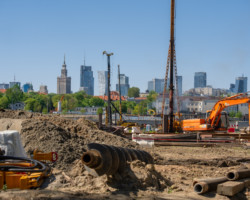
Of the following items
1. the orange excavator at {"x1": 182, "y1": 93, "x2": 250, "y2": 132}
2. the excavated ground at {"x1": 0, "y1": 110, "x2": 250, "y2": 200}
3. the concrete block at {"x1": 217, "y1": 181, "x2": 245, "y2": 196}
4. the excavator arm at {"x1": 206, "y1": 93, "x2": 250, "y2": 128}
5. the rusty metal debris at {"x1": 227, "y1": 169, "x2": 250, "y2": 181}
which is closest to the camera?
the excavated ground at {"x1": 0, "y1": 110, "x2": 250, "y2": 200}

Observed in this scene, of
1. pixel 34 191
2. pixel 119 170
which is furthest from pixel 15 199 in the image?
pixel 119 170

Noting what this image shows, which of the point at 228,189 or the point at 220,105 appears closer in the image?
the point at 228,189

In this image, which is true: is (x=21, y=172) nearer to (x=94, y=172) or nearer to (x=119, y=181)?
(x=94, y=172)

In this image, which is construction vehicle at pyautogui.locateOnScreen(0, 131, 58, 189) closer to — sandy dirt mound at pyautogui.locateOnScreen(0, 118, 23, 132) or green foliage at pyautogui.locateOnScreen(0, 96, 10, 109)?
sandy dirt mound at pyautogui.locateOnScreen(0, 118, 23, 132)

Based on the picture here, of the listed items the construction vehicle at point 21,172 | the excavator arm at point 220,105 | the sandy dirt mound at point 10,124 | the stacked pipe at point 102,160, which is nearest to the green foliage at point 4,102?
the excavator arm at point 220,105

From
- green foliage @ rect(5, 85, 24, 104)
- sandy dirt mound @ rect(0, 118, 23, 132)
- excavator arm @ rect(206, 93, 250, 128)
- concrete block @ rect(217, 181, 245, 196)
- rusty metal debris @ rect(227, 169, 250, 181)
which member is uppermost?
green foliage @ rect(5, 85, 24, 104)

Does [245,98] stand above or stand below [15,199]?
above

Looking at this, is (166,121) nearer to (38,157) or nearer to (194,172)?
(194,172)

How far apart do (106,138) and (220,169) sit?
7.28 metres

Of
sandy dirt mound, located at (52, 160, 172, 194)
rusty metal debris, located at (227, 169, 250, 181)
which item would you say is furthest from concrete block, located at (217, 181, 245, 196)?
sandy dirt mound, located at (52, 160, 172, 194)

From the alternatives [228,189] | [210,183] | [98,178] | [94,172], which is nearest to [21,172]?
[94,172]

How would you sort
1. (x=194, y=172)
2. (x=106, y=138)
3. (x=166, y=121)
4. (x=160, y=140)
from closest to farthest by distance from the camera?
(x=194, y=172), (x=106, y=138), (x=160, y=140), (x=166, y=121)

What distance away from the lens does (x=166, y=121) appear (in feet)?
95.6

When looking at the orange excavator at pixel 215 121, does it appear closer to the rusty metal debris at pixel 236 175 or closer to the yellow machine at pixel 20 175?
the rusty metal debris at pixel 236 175
